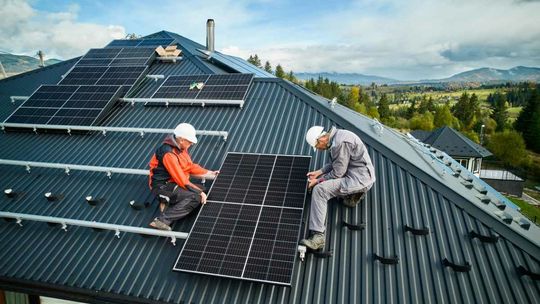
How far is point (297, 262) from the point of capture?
714 cm

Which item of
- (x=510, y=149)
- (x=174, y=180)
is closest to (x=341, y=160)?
(x=174, y=180)

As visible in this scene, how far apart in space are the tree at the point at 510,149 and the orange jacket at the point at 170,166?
75232 millimetres

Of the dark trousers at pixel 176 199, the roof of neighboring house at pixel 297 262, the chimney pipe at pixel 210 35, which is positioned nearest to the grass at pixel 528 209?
the roof of neighboring house at pixel 297 262

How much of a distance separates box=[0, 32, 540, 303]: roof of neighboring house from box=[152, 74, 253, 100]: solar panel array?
2.08m

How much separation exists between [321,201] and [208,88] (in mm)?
8104

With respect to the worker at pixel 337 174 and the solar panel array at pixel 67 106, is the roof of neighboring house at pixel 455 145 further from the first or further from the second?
the solar panel array at pixel 67 106

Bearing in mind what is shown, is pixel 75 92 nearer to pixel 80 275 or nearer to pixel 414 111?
pixel 80 275

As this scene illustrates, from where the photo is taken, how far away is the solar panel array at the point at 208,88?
12890 mm

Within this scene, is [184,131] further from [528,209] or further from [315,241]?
[528,209]

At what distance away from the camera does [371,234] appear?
24.6 feet

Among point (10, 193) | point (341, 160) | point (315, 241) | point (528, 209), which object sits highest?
point (528, 209)

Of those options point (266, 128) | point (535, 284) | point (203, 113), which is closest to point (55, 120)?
point (203, 113)

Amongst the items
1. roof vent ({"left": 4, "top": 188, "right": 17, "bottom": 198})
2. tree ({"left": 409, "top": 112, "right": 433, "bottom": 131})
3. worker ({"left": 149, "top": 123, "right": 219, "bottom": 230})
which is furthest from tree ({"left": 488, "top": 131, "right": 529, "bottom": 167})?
roof vent ({"left": 4, "top": 188, "right": 17, "bottom": 198})

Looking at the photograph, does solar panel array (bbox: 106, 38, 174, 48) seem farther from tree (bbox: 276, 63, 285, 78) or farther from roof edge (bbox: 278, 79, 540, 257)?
tree (bbox: 276, 63, 285, 78)
